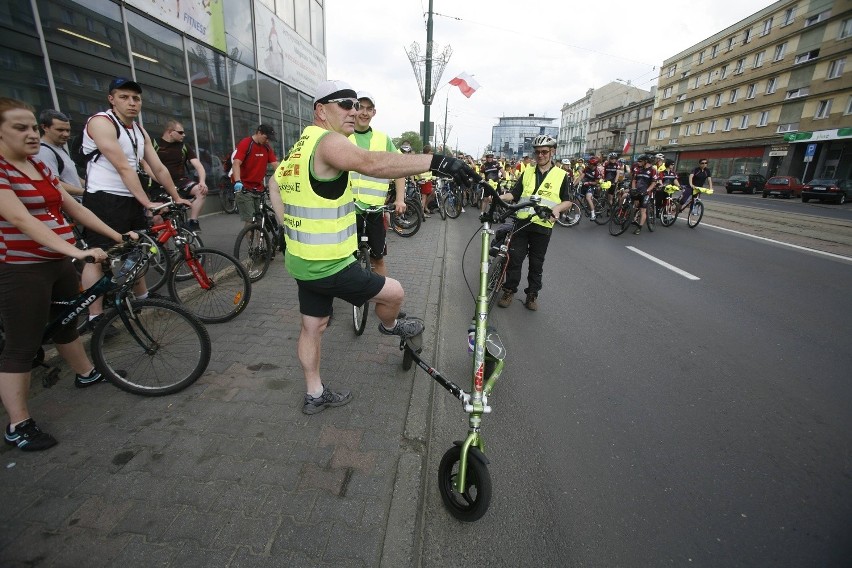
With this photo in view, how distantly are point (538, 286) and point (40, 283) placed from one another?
4.50 m

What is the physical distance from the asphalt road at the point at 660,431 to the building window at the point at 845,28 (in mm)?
39984

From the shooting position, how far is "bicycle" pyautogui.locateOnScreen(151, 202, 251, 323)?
3949 mm

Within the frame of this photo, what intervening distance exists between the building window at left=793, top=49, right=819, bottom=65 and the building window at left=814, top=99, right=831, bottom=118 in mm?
4146

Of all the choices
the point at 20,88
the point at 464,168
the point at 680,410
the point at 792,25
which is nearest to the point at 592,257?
the point at 680,410

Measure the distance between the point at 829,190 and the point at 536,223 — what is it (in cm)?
2704

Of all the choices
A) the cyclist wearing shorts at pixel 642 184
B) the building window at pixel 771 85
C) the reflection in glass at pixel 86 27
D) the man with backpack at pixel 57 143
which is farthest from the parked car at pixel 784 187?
the man with backpack at pixel 57 143

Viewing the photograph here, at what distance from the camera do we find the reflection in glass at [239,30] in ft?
33.2

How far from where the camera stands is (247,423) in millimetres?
2574

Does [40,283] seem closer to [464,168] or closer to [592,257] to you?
[464,168]

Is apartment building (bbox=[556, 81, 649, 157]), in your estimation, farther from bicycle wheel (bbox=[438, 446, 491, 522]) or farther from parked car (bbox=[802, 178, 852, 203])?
bicycle wheel (bbox=[438, 446, 491, 522])

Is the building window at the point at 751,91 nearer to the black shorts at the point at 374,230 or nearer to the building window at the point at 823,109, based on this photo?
the building window at the point at 823,109

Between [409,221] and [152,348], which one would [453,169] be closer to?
[152,348]

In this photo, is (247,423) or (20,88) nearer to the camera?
(247,423)

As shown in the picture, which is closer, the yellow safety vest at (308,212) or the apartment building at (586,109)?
the yellow safety vest at (308,212)
